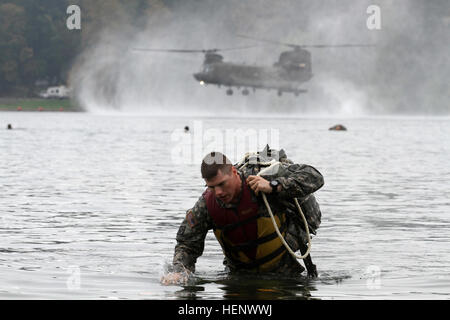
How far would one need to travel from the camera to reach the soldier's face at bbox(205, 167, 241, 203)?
11.7 meters

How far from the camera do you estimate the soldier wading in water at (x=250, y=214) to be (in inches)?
489

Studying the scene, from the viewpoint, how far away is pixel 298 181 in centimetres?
1255

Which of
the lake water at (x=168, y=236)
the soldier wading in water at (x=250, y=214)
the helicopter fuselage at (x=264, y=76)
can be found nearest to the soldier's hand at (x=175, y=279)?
the soldier wading in water at (x=250, y=214)

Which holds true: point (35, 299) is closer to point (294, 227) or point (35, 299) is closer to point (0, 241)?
point (294, 227)

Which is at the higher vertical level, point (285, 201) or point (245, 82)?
point (245, 82)

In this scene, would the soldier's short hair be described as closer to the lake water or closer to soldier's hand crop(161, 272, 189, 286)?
soldier's hand crop(161, 272, 189, 286)

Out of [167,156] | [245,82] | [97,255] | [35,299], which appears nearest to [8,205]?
[97,255]

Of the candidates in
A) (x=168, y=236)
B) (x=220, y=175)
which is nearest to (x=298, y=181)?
(x=220, y=175)

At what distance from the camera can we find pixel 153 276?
15.8 metres

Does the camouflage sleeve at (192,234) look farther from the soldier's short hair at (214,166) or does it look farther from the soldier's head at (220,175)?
the soldier's short hair at (214,166)

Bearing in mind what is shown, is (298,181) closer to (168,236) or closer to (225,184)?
(225,184)

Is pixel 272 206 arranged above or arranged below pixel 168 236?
above

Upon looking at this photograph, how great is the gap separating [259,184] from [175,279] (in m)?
1.94
